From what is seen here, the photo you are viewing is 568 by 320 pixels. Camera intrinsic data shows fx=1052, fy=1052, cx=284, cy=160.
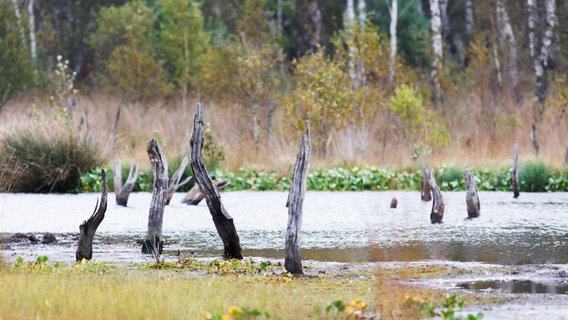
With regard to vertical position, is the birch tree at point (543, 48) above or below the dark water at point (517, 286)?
above

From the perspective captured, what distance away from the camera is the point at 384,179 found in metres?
23.3

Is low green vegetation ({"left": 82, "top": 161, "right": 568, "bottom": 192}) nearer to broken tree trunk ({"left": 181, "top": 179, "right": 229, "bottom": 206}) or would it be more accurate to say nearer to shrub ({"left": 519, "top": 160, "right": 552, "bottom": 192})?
shrub ({"left": 519, "top": 160, "right": 552, "bottom": 192})

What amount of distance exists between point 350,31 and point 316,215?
13510 millimetres

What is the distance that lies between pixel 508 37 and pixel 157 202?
29.1m

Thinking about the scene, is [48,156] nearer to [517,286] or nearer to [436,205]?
[436,205]

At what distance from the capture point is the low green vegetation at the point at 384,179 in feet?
73.9

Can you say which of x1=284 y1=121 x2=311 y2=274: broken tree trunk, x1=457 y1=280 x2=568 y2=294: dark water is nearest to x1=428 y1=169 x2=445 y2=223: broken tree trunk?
x1=457 y1=280 x2=568 y2=294: dark water

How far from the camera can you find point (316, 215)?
18047mm

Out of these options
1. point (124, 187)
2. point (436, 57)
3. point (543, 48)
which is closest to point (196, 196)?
point (124, 187)

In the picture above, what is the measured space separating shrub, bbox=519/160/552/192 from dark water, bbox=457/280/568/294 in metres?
12.4

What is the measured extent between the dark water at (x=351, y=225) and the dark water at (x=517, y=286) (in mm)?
1726

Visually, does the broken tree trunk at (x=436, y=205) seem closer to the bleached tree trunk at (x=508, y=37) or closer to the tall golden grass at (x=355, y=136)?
the tall golden grass at (x=355, y=136)

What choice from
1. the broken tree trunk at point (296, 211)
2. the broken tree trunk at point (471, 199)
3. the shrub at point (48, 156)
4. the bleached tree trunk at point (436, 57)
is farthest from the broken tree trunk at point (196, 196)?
the bleached tree trunk at point (436, 57)

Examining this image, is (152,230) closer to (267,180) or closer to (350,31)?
(267,180)
